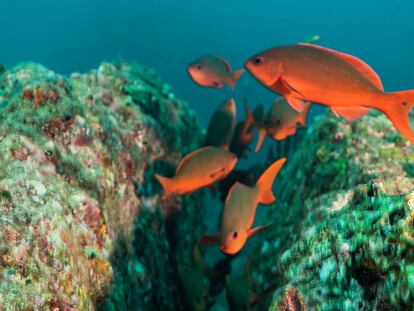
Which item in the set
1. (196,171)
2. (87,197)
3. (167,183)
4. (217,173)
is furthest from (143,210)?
(87,197)

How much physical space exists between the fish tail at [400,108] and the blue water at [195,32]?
2612 centimetres

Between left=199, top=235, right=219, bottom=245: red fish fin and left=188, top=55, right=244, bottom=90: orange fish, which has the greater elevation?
left=188, top=55, right=244, bottom=90: orange fish

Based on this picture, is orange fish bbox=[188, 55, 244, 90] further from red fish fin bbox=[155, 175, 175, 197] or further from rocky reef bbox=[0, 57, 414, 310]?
red fish fin bbox=[155, 175, 175, 197]

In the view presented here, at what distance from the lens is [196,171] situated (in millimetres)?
3508

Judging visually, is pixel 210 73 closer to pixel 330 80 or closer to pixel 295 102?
pixel 295 102

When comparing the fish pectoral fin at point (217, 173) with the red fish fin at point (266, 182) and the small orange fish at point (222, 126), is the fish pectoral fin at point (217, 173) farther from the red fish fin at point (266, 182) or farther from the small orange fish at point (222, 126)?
the small orange fish at point (222, 126)

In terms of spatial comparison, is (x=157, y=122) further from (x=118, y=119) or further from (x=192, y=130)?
(x=192, y=130)

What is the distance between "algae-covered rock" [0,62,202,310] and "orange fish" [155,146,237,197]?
0.37m

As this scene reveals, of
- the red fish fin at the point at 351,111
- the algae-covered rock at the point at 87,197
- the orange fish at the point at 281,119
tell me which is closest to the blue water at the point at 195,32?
the orange fish at the point at 281,119

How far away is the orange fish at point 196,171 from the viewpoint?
3.46 m

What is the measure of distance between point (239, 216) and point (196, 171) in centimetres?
65

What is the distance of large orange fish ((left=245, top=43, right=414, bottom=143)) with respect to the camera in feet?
8.52

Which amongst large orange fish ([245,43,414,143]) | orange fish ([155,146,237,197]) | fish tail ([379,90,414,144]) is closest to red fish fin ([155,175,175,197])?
orange fish ([155,146,237,197])

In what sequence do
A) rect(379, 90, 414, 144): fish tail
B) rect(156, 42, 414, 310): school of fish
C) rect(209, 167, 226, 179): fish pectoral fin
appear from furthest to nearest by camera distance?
rect(209, 167, 226, 179): fish pectoral fin, rect(156, 42, 414, 310): school of fish, rect(379, 90, 414, 144): fish tail
